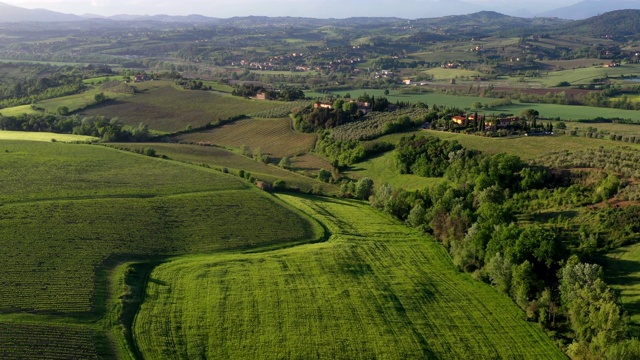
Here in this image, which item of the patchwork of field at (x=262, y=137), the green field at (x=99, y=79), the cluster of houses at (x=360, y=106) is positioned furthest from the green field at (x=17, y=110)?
the cluster of houses at (x=360, y=106)

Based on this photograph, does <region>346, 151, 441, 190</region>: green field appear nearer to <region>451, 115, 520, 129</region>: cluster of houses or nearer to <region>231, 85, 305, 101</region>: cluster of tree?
<region>451, 115, 520, 129</region>: cluster of houses

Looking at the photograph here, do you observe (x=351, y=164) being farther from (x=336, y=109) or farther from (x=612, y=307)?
(x=612, y=307)

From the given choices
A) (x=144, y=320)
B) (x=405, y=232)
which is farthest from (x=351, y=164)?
(x=144, y=320)

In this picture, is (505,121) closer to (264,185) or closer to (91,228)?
(264,185)

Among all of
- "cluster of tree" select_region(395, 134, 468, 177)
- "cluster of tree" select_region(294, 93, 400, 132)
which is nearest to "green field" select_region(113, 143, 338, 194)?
"cluster of tree" select_region(395, 134, 468, 177)

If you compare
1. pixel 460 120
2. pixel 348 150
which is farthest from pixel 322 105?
pixel 460 120

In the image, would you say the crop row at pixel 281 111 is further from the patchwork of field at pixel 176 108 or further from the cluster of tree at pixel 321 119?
the cluster of tree at pixel 321 119
